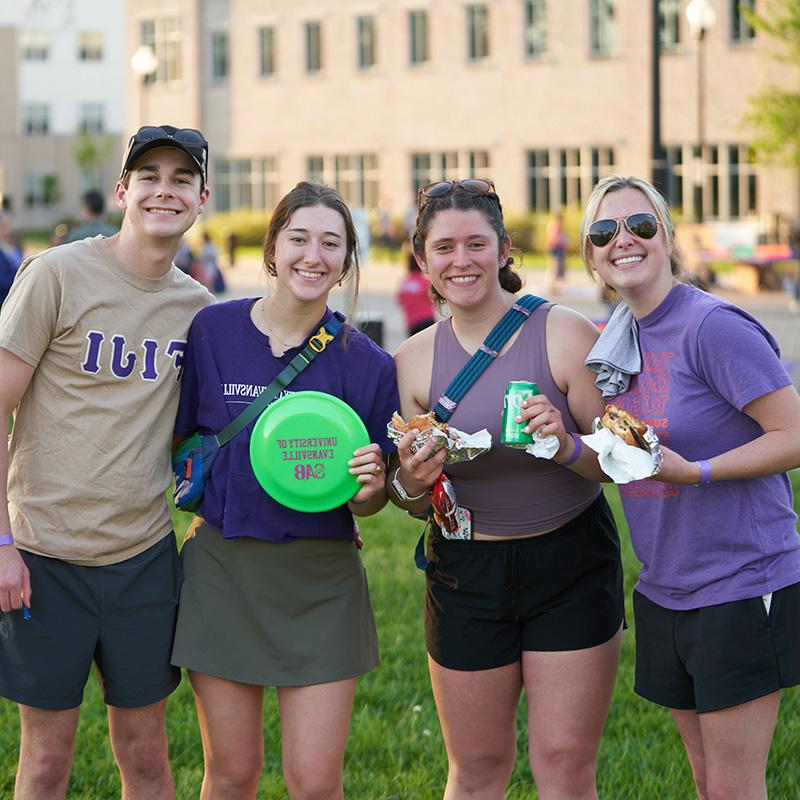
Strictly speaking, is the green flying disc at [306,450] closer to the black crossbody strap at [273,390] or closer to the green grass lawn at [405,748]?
the black crossbody strap at [273,390]

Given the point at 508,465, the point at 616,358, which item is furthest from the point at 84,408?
the point at 616,358

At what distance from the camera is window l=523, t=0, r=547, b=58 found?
1636 inches

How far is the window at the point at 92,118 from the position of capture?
73.1 m

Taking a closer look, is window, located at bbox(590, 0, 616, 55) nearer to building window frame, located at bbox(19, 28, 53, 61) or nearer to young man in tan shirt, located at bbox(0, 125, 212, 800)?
young man in tan shirt, located at bbox(0, 125, 212, 800)

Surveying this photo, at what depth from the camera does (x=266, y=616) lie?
4098 mm

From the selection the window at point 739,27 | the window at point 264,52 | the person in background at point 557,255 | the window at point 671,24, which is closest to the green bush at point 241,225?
the window at point 264,52

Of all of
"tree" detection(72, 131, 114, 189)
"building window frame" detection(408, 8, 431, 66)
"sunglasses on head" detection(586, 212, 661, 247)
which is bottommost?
"sunglasses on head" detection(586, 212, 661, 247)

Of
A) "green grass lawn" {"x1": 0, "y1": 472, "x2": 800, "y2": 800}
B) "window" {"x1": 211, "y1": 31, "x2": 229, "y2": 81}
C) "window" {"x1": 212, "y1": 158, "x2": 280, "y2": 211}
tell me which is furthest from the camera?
"window" {"x1": 211, "y1": 31, "x2": 229, "y2": 81}

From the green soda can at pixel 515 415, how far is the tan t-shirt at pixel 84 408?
3.70 ft

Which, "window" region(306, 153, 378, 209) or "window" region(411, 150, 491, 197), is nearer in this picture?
"window" region(411, 150, 491, 197)

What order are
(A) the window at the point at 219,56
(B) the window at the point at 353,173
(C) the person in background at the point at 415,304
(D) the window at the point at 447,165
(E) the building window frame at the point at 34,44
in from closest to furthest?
(C) the person in background at the point at 415,304
(D) the window at the point at 447,165
(B) the window at the point at 353,173
(A) the window at the point at 219,56
(E) the building window frame at the point at 34,44

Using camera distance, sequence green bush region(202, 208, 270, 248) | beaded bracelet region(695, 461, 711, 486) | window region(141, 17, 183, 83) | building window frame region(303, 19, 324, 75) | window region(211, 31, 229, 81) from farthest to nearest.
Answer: window region(141, 17, 183, 83) < window region(211, 31, 229, 81) < building window frame region(303, 19, 324, 75) < green bush region(202, 208, 270, 248) < beaded bracelet region(695, 461, 711, 486)

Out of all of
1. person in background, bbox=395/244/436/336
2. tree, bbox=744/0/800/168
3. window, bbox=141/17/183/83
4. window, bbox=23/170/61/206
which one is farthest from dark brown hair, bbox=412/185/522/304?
window, bbox=23/170/61/206

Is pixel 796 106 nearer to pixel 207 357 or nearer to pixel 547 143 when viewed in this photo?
pixel 547 143
